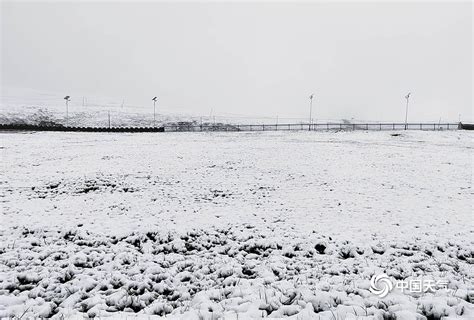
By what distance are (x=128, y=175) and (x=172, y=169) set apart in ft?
9.39

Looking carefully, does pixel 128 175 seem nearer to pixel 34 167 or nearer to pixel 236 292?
pixel 34 167

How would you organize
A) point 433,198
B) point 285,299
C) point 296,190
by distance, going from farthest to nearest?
point 296,190
point 433,198
point 285,299

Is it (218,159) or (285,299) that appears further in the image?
(218,159)

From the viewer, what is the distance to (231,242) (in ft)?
31.0

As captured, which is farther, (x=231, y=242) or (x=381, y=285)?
(x=231, y=242)

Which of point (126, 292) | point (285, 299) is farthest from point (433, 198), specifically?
point (126, 292)

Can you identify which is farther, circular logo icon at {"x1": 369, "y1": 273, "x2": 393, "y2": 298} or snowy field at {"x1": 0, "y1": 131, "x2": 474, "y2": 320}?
circular logo icon at {"x1": 369, "y1": 273, "x2": 393, "y2": 298}

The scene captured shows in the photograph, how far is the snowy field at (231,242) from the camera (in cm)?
611

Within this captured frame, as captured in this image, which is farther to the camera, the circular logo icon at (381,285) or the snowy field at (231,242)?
the circular logo icon at (381,285)

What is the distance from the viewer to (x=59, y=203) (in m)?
13.2

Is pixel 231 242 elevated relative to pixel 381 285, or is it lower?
lower

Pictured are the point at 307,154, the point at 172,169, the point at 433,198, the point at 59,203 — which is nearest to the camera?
the point at 59,203

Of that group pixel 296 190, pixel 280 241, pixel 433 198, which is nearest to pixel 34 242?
pixel 280 241

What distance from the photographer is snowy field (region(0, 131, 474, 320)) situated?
6.11 m
